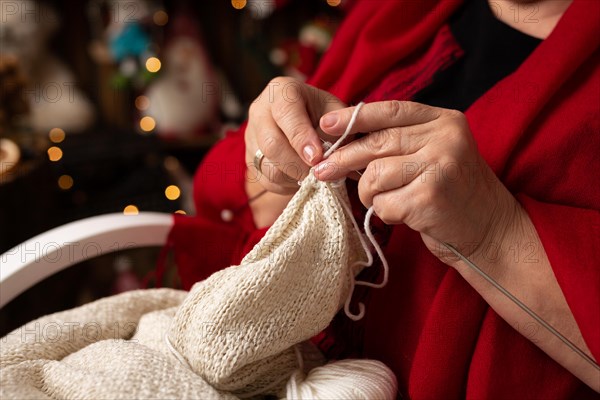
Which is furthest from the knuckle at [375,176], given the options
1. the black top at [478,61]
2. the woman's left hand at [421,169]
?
the black top at [478,61]

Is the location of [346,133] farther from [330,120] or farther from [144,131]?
[144,131]

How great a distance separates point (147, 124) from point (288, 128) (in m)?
1.13

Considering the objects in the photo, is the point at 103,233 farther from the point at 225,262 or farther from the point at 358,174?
the point at 358,174

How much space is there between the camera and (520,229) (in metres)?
0.53

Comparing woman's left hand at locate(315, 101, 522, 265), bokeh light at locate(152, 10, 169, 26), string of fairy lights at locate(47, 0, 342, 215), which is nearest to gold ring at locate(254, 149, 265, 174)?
woman's left hand at locate(315, 101, 522, 265)

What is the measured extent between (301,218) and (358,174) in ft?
0.24

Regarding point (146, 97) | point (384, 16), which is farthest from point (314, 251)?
point (146, 97)

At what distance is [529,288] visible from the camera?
52 cm

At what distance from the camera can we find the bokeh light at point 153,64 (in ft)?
4.92

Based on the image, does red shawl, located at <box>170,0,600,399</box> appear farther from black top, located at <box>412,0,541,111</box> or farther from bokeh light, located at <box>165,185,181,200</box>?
bokeh light, located at <box>165,185,181,200</box>

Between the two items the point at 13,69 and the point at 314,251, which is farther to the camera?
the point at 13,69

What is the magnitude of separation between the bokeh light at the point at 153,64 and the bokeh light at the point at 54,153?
1.07 feet

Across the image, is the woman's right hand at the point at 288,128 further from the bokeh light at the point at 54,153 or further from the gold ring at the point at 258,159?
the bokeh light at the point at 54,153

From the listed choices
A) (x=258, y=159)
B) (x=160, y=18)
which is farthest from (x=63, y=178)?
(x=258, y=159)
